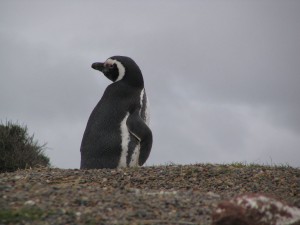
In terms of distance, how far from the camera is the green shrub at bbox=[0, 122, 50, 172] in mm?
13203

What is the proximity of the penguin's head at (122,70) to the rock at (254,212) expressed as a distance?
6204mm

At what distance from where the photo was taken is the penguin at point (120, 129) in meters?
10.4

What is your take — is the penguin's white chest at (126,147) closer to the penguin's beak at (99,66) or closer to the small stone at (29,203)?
the penguin's beak at (99,66)

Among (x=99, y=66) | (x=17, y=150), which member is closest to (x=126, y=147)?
(x=99, y=66)

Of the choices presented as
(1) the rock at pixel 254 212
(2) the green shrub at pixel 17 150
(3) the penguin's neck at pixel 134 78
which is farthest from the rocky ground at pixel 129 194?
(2) the green shrub at pixel 17 150

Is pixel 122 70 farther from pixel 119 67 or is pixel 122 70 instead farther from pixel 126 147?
pixel 126 147

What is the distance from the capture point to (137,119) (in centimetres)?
1053

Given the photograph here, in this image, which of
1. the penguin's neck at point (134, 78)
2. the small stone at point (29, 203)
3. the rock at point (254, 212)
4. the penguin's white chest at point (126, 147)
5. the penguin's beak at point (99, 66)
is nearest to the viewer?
the rock at point (254, 212)

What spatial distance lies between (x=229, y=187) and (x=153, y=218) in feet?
10.5

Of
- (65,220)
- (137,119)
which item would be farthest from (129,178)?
(65,220)

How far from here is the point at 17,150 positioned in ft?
43.6

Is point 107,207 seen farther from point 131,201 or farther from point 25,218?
point 25,218

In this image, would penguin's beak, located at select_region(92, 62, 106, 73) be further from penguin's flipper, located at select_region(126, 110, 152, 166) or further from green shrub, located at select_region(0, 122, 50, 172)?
green shrub, located at select_region(0, 122, 50, 172)

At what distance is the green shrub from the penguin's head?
9.51ft
